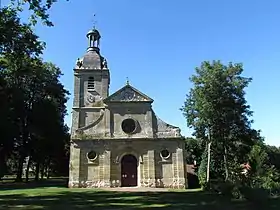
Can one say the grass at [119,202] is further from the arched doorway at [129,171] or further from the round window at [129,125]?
the round window at [129,125]

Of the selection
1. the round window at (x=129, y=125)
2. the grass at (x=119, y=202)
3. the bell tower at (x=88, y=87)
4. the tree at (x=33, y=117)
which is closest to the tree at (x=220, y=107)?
the round window at (x=129, y=125)

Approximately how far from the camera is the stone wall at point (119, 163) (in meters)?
30.4

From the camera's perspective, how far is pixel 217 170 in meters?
37.6

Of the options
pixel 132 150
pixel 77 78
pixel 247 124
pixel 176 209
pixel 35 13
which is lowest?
pixel 176 209

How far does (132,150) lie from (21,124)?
1606 centimetres

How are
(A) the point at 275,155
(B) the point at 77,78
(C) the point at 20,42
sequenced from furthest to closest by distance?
(A) the point at 275,155
(B) the point at 77,78
(C) the point at 20,42

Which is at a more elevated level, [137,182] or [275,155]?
[275,155]

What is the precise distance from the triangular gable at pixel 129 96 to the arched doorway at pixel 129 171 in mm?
5542

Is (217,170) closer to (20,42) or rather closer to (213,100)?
(213,100)

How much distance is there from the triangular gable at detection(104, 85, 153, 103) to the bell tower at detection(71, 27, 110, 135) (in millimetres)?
4576

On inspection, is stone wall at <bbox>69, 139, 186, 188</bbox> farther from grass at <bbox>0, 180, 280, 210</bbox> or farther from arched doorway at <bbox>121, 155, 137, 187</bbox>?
grass at <bbox>0, 180, 280, 210</bbox>

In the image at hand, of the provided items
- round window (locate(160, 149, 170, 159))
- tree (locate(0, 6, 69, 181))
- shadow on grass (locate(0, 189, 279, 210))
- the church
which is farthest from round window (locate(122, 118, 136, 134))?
shadow on grass (locate(0, 189, 279, 210))

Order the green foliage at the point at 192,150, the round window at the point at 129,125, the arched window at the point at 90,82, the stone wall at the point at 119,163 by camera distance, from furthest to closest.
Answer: the green foliage at the point at 192,150, the arched window at the point at 90,82, the round window at the point at 129,125, the stone wall at the point at 119,163

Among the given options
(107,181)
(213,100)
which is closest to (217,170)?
(213,100)
